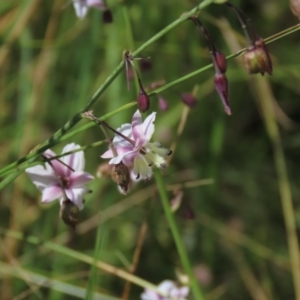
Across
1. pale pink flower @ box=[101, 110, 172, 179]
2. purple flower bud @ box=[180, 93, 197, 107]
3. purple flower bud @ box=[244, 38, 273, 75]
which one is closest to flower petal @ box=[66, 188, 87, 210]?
pale pink flower @ box=[101, 110, 172, 179]

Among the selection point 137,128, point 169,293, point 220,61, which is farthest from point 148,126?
point 169,293

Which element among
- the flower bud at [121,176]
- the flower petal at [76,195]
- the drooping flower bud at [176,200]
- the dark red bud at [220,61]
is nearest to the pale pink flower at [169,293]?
the drooping flower bud at [176,200]

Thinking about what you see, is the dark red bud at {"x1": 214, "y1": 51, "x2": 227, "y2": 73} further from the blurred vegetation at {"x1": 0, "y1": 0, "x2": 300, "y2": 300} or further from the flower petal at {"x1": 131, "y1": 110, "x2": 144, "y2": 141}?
the blurred vegetation at {"x1": 0, "y1": 0, "x2": 300, "y2": 300}

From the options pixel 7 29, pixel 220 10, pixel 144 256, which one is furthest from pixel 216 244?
pixel 7 29

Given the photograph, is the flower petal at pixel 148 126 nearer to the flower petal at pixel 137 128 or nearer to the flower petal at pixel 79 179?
the flower petal at pixel 137 128

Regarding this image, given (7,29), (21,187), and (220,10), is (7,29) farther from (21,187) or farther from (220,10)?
(220,10)
